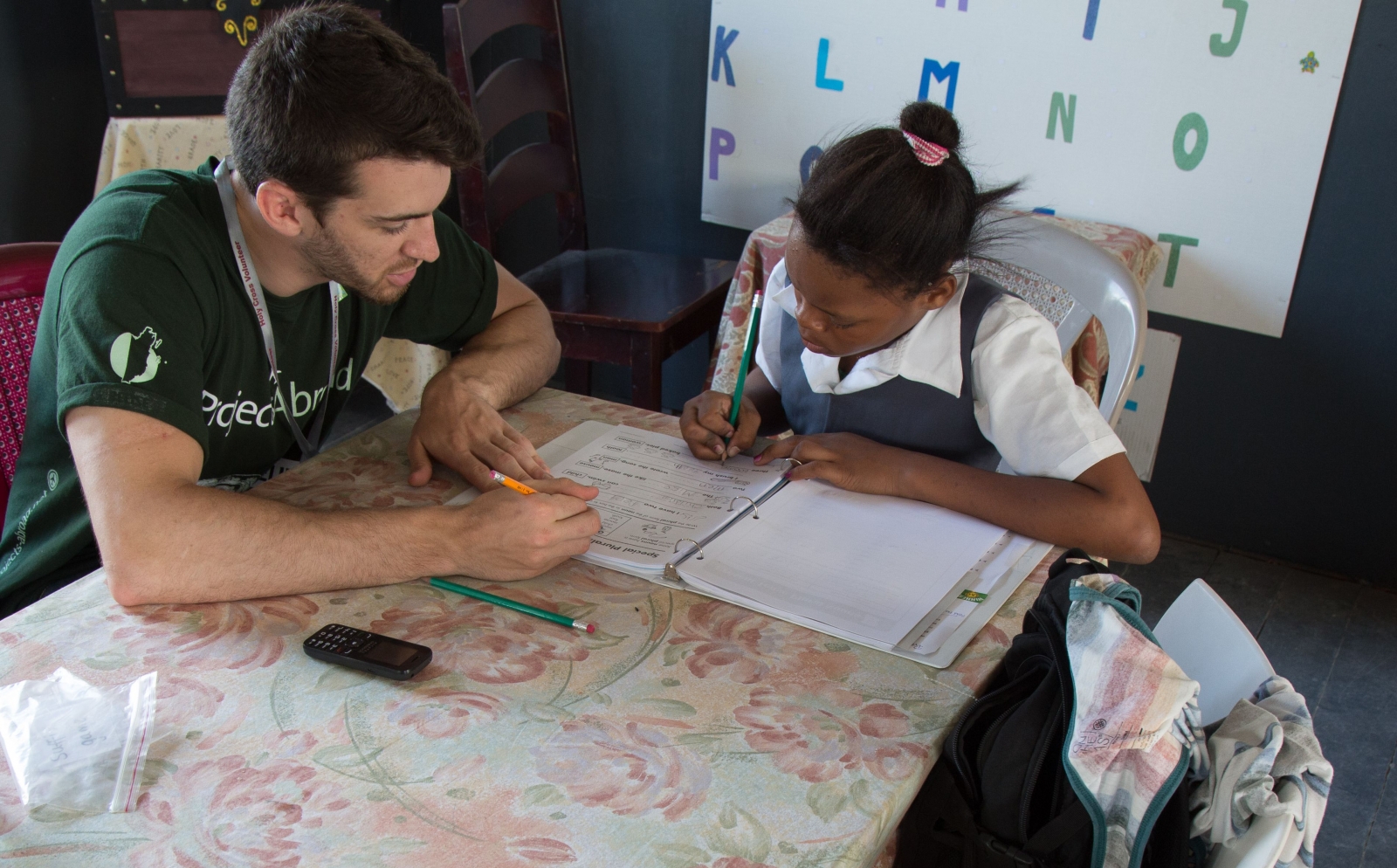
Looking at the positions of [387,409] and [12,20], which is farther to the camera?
[387,409]

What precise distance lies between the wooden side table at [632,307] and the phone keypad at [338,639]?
56.1 inches

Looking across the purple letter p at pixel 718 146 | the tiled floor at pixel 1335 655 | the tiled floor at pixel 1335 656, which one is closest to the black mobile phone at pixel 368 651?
the tiled floor at pixel 1335 655

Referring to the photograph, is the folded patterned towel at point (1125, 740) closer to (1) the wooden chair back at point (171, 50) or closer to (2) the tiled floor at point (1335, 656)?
(2) the tiled floor at point (1335, 656)

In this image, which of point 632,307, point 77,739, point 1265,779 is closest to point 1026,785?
point 1265,779

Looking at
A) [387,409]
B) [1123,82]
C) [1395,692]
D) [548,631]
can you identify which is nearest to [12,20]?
[387,409]

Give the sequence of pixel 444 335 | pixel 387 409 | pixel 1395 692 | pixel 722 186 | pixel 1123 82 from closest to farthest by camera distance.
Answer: pixel 444 335 < pixel 1395 692 < pixel 1123 82 < pixel 722 186 < pixel 387 409

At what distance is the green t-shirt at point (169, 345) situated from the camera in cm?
98

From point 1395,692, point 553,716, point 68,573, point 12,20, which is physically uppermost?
point 12,20

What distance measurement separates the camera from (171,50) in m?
2.38

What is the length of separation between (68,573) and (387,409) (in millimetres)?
1947

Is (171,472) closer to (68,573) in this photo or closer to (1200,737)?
(68,573)

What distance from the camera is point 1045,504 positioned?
1.06m

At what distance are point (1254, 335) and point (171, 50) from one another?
2476 mm

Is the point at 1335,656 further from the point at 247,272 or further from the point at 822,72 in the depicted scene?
the point at 247,272
